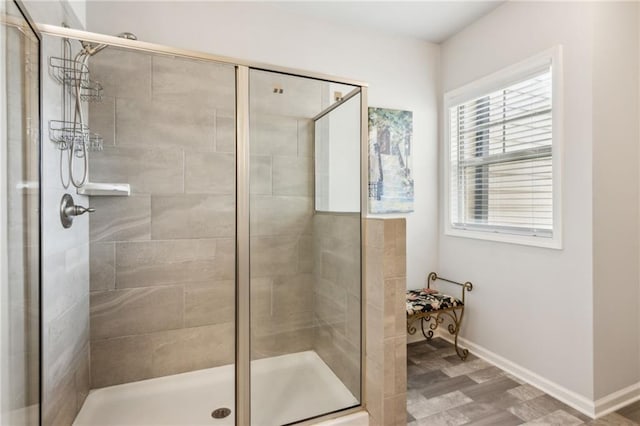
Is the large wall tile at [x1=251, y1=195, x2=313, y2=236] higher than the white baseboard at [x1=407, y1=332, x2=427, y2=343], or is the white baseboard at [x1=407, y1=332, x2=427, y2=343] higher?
the large wall tile at [x1=251, y1=195, x2=313, y2=236]

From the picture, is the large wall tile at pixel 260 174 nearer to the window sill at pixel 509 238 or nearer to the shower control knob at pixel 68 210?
the shower control knob at pixel 68 210

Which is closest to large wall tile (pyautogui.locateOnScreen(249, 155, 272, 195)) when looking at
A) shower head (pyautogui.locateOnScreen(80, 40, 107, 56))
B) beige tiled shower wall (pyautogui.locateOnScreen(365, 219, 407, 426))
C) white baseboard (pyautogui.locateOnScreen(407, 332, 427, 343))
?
beige tiled shower wall (pyautogui.locateOnScreen(365, 219, 407, 426))

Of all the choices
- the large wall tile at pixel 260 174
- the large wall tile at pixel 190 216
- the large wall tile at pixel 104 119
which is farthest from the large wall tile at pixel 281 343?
the large wall tile at pixel 104 119

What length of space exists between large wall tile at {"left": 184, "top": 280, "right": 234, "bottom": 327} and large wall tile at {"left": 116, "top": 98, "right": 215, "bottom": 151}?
0.85m

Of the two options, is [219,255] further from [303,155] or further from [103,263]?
[303,155]

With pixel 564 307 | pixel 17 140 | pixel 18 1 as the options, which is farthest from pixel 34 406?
pixel 564 307

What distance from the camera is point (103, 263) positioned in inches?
68.6

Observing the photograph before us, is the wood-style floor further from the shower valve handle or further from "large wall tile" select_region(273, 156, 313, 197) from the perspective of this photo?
the shower valve handle

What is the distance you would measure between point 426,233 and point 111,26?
2.77 m

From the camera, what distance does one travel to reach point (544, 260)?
2.05 metres

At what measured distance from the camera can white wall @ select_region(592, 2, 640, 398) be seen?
182 cm

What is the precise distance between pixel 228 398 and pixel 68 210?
1.28 m

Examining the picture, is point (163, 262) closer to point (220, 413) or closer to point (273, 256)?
point (273, 256)

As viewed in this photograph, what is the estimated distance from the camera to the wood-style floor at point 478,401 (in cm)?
177
